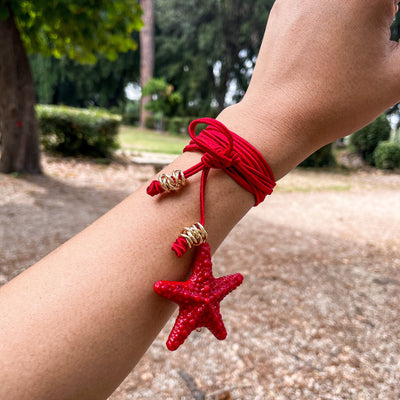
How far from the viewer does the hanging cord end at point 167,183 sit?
781 mm

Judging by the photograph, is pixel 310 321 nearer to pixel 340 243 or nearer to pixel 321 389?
pixel 321 389

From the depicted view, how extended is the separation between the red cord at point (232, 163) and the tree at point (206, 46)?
21200 mm

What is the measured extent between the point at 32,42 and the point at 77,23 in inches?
71.4

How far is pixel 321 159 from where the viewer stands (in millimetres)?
12891

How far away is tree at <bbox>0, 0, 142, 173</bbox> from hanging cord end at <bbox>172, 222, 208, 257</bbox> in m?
5.53

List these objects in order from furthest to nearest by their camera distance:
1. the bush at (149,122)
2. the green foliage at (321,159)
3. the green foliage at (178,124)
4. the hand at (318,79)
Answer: the bush at (149,122) → the green foliage at (178,124) → the green foliage at (321,159) → the hand at (318,79)

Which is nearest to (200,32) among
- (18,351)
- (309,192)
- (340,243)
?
(309,192)

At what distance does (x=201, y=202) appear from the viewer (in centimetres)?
80

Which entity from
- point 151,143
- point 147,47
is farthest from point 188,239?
point 147,47

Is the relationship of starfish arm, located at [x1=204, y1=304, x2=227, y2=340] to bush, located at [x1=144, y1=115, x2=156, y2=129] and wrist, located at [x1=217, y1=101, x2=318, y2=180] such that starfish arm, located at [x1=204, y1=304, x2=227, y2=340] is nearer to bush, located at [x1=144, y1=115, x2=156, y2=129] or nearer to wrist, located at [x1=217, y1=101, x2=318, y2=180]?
wrist, located at [x1=217, y1=101, x2=318, y2=180]

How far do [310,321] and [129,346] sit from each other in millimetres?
2435

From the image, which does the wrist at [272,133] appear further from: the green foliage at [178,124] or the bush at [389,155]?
the green foliage at [178,124]

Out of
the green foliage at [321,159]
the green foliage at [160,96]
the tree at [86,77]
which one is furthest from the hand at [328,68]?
the tree at [86,77]

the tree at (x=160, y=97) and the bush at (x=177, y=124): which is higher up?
the tree at (x=160, y=97)
